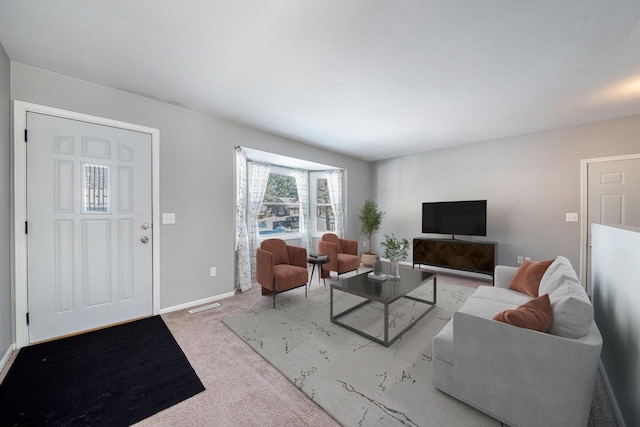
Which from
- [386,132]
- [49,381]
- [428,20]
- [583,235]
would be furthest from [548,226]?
[49,381]

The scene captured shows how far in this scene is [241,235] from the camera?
3809mm

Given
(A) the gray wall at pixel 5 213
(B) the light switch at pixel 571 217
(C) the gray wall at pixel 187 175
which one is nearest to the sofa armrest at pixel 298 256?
(C) the gray wall at pixel 187 175

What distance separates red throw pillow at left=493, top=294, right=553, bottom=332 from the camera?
52.9 inches

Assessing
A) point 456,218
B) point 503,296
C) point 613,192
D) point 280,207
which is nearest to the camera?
point 503,296

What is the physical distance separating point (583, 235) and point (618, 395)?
10.4ft

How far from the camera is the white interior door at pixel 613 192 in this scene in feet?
10.9

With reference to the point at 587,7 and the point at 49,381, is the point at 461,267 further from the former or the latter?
the point at 49,381

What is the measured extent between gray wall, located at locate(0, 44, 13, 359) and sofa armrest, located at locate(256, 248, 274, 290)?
2.18 metres

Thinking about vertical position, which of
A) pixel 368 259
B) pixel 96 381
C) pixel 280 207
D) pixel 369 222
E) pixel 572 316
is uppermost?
pixel 280 207

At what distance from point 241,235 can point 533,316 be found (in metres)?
3.45

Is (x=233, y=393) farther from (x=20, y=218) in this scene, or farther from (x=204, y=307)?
(x=20, y=218)

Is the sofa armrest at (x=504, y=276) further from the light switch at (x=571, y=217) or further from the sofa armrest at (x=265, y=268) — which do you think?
the sofa armrest at (x=265, y=268)

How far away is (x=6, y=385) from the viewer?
1.71m

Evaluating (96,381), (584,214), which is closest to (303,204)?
(96,381)
